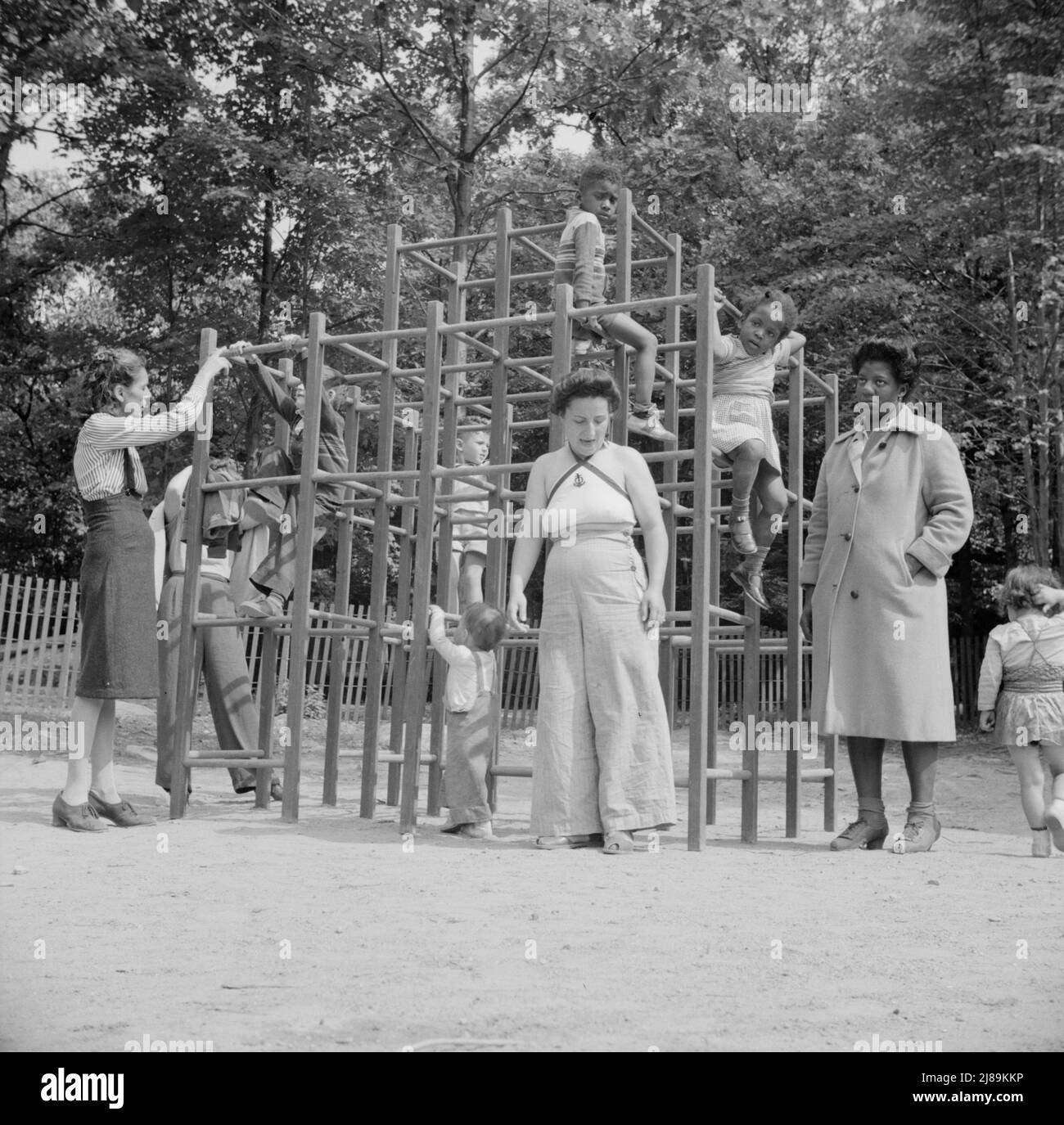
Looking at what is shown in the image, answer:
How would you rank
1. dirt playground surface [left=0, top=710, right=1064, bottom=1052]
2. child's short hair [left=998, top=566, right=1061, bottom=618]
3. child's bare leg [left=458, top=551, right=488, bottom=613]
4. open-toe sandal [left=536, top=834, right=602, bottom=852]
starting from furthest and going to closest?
child's bare leg [left=458, top=551, right=488, bottom=613] < child's short hair [left=998, top=566, right=1061, bottom=618] < open-toe sandal [left=536, top=834, right=602, bottom=852] < dirt playground surface [left=0, top=710, right=1064, bottom=1052]

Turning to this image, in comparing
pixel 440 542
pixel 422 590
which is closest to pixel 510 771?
pixel 422 590

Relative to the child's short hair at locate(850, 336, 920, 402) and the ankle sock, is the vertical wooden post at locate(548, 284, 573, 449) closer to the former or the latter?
the ankle sock

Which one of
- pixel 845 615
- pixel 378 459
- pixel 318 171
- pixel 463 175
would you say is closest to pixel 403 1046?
pixel 845 615

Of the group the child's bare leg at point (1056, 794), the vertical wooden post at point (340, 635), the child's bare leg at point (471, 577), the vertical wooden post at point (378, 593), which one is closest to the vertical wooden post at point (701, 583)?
the vertical wooden post at point (378, 593)

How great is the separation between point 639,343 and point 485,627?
1587 millimetres

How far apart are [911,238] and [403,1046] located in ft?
52.2

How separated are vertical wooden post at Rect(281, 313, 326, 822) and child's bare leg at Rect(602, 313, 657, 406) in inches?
58.4

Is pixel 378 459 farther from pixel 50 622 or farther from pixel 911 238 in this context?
pixel 911 238

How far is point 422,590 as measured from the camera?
6.44 m

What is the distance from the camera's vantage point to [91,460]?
612 centimetres

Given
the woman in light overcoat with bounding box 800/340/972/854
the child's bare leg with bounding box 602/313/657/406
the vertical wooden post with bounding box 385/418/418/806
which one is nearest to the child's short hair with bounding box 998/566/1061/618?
the woman in light overcoat with bounding box 800/340/972/854

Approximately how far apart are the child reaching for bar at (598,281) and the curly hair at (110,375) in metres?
2.10

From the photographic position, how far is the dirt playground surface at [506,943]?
115 inches

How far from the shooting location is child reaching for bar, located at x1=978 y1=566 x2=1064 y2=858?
6930 millimetres
